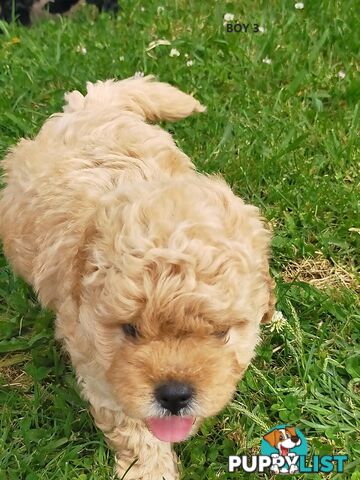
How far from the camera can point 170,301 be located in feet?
6.70

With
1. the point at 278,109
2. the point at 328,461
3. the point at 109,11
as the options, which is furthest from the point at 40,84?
the point at 328,461

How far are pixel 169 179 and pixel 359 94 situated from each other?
98.2 inches

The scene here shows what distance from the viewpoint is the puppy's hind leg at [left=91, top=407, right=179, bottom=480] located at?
2756 millimetres

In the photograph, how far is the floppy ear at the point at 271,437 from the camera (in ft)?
9.45

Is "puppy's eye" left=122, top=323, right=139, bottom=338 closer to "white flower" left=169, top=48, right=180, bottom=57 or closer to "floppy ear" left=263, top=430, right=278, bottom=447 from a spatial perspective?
"floppy ear" left=263, top=430, right=278, bottom=447

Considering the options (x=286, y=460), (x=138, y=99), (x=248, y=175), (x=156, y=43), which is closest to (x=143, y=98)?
(x=138, y=99)

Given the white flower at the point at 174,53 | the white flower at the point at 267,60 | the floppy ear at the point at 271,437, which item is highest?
the white flower at the point at 267,60

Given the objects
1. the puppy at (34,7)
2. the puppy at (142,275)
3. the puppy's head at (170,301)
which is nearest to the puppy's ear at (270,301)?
the puppy at (142,275)

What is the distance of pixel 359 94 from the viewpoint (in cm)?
453

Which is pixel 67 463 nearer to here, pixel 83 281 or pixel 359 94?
pixel 83 281

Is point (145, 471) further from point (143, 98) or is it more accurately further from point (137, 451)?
point (143, 98)

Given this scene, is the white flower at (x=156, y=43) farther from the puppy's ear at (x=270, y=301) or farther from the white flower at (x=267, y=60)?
the puppy's ear at (x=270, y=301)

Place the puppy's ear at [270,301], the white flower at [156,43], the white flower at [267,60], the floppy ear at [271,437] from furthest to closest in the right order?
the white flower at [156,43] < the white flower at [267,60] < the floppy ear at [271,437] < the puppy's ear at [270,301]

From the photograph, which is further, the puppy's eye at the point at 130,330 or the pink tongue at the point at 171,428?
the pink tongue at the point at 171,428
